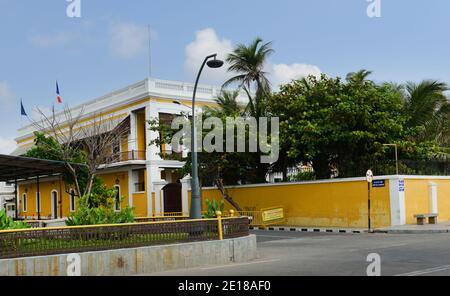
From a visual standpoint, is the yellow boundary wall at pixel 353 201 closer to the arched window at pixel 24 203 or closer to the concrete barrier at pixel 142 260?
the concrete barrier at pixel 142 260

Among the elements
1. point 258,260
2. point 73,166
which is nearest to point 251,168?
point 73,166

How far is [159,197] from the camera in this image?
41250 mm

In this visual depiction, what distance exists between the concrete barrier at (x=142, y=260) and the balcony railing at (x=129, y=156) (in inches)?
1090

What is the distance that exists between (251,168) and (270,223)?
405 cm

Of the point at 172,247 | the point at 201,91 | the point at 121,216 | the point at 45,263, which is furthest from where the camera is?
the point at 201,91

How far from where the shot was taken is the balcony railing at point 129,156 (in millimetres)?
41975

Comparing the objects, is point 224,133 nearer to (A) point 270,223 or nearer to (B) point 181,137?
(B) point 181,137

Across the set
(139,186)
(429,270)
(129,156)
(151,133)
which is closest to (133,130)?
(151,133)

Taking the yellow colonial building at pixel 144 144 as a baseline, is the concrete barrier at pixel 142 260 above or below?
below

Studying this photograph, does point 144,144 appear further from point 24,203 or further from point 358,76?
point 24,203

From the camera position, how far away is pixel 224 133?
30.2 m

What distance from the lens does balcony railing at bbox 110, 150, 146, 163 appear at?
41975mm

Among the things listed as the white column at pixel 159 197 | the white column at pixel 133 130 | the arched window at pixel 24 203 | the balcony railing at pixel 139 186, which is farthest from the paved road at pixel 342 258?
the arched window at pixel 24 203

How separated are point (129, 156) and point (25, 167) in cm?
1795
